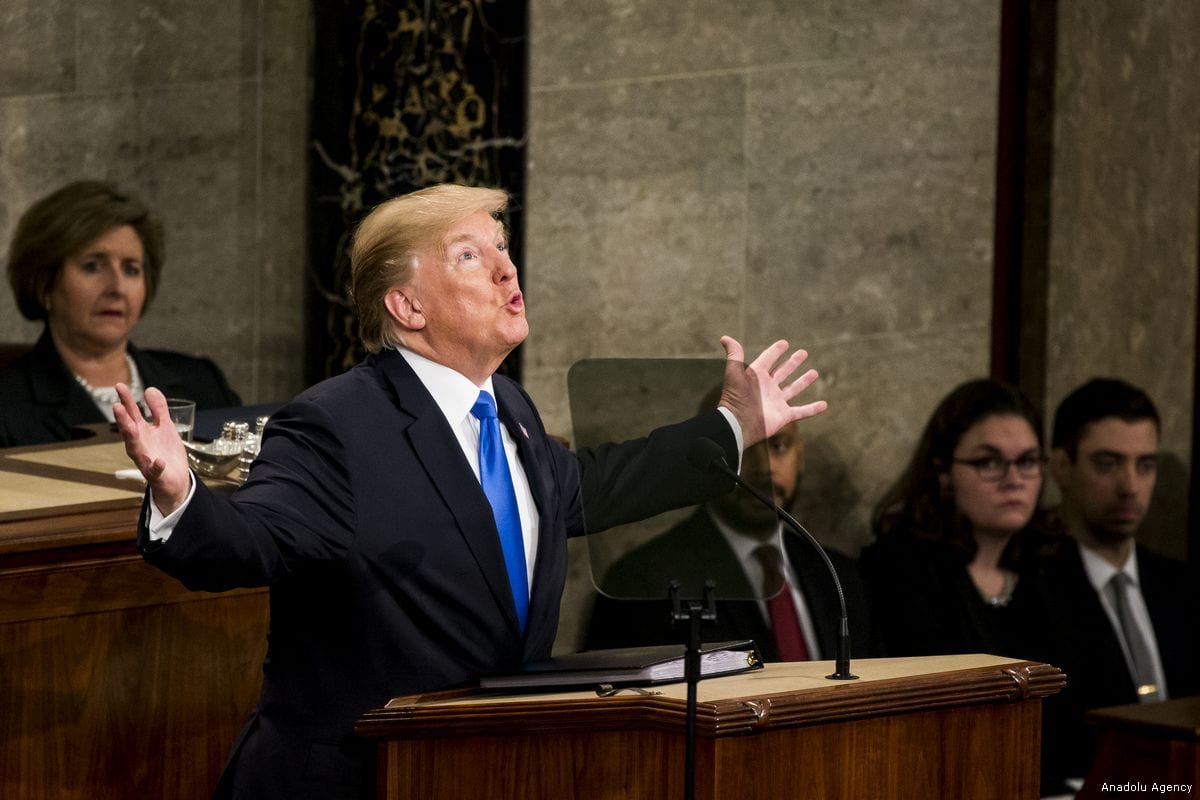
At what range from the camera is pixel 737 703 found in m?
2.25

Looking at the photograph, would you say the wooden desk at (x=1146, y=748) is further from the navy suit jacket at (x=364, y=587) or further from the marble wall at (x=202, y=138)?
the marble wall at (x=202, y=138)

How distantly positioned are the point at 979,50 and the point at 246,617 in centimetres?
295

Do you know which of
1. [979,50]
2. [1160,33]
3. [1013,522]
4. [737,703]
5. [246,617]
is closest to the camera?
[737,703]

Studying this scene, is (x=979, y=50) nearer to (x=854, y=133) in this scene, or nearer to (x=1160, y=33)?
(x=854, y=133)

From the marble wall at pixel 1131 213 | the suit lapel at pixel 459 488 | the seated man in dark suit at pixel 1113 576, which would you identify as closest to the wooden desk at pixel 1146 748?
the seated man in dark suit at pixel 1113 576

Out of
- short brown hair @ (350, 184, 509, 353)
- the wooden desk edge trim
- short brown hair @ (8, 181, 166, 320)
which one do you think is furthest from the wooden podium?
short brown hair @ (8, 181, 166, 320)

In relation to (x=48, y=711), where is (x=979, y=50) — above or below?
above

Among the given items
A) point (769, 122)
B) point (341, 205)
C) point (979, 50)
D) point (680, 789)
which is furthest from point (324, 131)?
point (680, 789)

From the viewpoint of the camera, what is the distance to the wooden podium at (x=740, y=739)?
228cm

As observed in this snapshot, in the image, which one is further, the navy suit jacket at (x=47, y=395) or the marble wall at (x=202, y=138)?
the marble wall at (x=202, y=138)

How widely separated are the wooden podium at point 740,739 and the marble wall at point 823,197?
111 inches

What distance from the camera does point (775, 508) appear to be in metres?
2.58

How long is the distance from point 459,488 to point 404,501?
0.09 m

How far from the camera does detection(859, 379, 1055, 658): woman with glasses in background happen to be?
4414 millimetres
